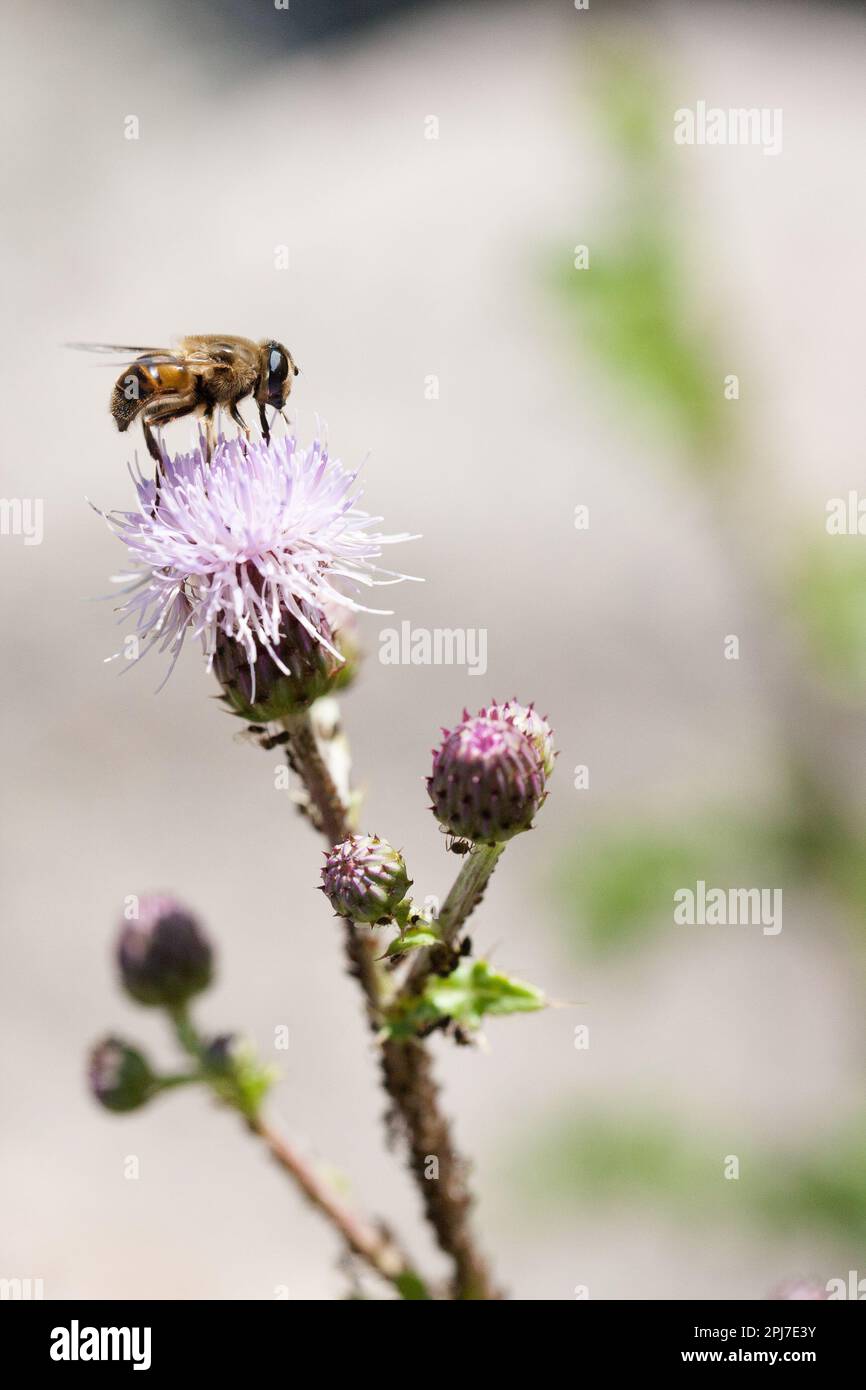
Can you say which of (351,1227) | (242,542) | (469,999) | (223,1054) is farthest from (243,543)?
(351,1227)

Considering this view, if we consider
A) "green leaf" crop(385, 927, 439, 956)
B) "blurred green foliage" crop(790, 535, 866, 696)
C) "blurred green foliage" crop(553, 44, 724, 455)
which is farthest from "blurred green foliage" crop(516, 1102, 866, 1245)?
"green leaf" crop(385, 927, 439, 956)

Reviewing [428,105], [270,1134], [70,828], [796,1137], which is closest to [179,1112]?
[70,828]

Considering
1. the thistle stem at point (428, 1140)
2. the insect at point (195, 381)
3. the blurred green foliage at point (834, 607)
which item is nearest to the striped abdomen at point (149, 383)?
the insect at point (195, 381)

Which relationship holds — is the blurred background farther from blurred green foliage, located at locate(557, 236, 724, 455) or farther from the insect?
the insect

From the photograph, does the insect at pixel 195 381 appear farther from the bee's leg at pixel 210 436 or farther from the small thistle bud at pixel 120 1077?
the small thistle bud at pixel 120 1077

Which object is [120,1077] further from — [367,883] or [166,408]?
[166,408]
